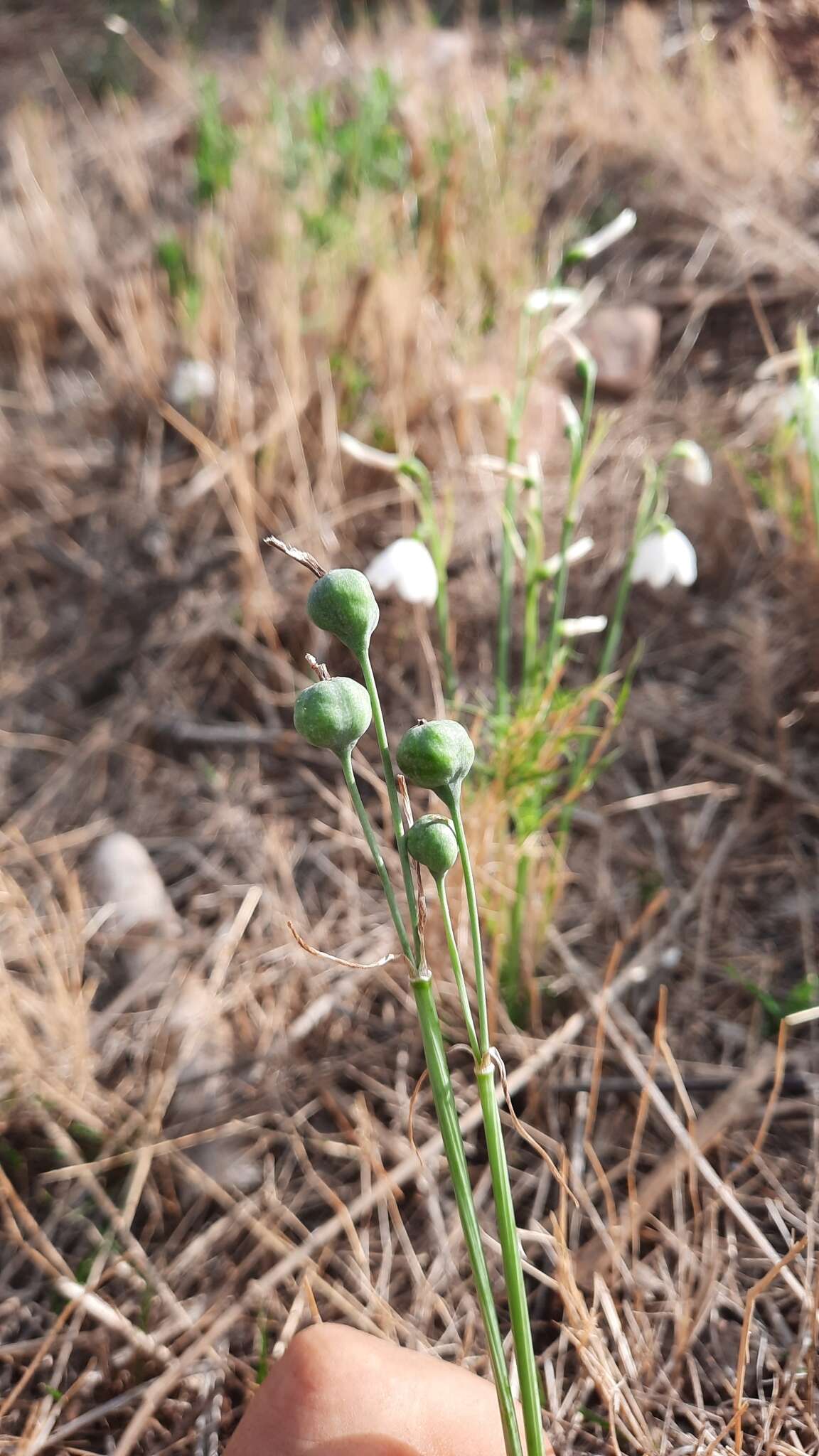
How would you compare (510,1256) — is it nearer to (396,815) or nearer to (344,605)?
(396,815)

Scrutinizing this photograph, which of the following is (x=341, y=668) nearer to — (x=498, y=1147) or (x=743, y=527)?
(x=743, y=527)

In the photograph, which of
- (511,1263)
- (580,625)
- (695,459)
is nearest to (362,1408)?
(511,1263)

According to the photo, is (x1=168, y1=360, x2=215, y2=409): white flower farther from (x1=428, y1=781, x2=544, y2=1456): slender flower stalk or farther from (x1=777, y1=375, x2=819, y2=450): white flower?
(x1=428, y1=781, x2=544, y2=1456): slender flower stalk

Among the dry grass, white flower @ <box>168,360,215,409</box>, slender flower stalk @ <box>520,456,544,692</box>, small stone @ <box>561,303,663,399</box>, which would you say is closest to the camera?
the dry grass

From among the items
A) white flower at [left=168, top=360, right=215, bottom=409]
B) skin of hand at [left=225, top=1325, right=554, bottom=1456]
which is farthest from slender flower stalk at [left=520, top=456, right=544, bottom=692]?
white flower at [left=168, top=360, right=215, bottom=409]

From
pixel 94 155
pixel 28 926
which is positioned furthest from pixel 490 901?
pixel 94 155
